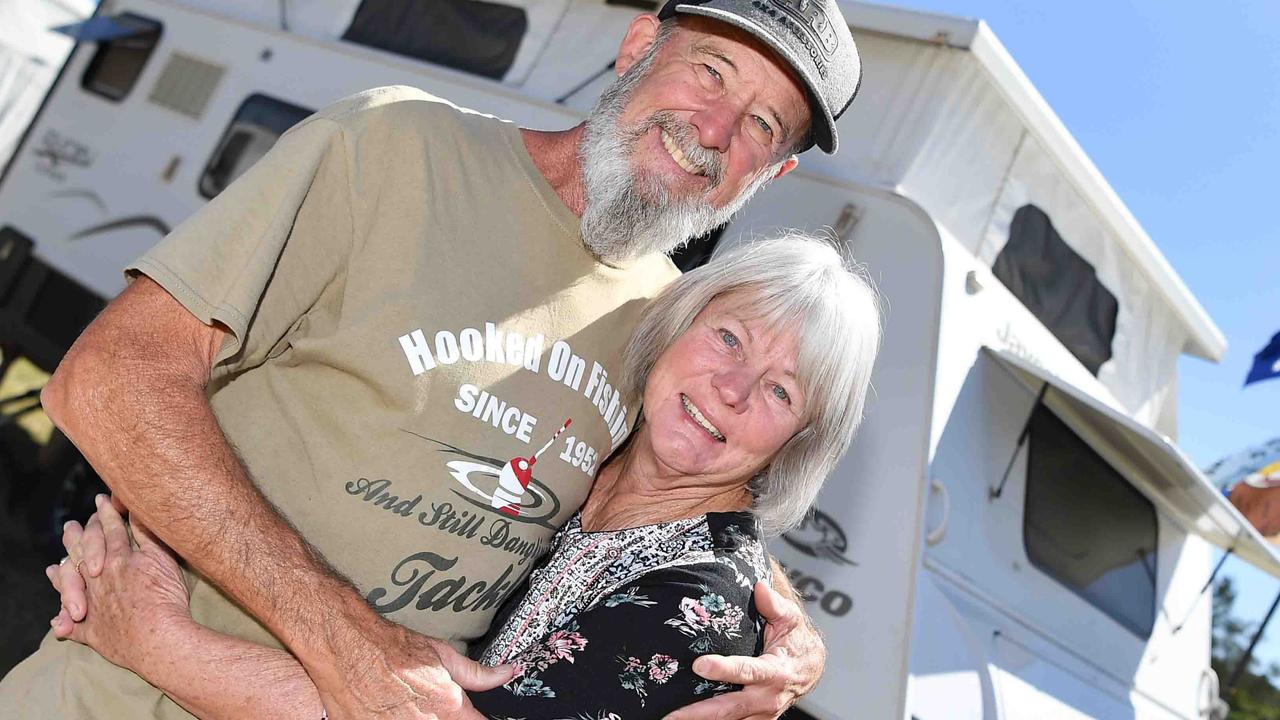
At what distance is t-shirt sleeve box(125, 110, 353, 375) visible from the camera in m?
1.53

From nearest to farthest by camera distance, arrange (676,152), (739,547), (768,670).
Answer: (768,670) → (739,547) → (676,152)

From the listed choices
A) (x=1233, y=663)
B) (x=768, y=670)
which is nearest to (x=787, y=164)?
(x=768, y=670)

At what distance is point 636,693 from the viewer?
1580 mm

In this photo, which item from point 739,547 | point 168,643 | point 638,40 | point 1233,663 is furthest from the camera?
point 1233,663

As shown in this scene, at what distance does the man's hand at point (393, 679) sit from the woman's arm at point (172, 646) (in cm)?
7

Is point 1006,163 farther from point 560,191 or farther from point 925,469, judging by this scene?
point 560,191

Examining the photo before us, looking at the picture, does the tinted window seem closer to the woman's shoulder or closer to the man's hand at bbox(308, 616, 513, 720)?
the woman's shoulder

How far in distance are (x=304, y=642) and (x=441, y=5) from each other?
14.5ft

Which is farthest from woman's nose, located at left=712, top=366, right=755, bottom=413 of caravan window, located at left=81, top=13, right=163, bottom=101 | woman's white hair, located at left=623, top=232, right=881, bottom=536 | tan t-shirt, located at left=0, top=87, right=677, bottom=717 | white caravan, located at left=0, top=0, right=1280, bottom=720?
caravan window, located at left=81, top=13, right=163, bottom=101

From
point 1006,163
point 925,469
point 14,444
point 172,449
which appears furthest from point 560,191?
point 14,444

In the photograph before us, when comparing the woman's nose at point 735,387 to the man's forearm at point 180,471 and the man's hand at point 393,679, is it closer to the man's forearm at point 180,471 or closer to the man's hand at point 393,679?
the man's hand at point 393,679

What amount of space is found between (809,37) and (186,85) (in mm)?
4761

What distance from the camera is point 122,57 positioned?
6.32 m

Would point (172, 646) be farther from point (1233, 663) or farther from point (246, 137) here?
point (1233, 663)
